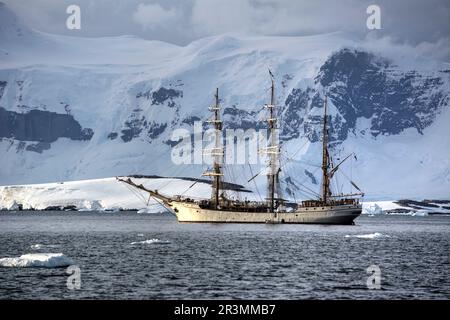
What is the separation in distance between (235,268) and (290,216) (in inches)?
3739

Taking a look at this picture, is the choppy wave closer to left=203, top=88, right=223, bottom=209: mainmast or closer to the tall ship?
the tall ship

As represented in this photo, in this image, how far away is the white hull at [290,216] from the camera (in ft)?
585

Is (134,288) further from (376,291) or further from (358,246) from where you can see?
(358,246)

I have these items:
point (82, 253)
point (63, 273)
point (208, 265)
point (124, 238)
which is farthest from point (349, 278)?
point (124, 238)

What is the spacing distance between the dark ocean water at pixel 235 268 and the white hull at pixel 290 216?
48.4m

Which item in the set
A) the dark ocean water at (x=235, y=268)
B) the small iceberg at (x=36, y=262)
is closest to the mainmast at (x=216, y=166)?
the dark ocean water at (x=235, y=268)

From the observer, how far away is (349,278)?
77.5m

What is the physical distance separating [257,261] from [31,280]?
2459cm

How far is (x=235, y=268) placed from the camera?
84375 mm

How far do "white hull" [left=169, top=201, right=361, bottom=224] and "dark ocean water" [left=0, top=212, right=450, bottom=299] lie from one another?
48383 millimetres

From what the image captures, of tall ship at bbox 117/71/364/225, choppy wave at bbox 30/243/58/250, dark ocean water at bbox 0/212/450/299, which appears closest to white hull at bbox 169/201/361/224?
tall ship at bbox 117/71/364/225

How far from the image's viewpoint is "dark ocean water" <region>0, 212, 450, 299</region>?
68812mm

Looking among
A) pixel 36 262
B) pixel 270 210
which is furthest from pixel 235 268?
pixel 270 210

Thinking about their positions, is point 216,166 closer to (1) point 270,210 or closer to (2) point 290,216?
(1) point 270,210
